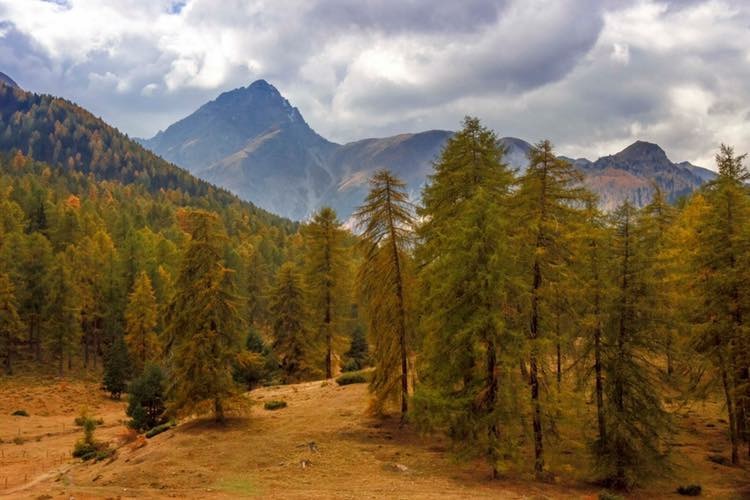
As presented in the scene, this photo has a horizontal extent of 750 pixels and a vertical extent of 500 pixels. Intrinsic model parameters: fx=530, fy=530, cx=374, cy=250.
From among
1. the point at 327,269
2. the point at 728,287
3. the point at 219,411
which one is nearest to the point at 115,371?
the point at 327,269

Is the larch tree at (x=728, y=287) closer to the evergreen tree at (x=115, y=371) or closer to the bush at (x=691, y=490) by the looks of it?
the bush at (x=691, y=490)

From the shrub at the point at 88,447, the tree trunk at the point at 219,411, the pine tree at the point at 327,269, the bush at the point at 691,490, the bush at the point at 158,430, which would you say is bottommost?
the shrub at the point at 88,447

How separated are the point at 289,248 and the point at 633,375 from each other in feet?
301

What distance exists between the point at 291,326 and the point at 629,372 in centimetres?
3143

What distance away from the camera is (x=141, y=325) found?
5712cm

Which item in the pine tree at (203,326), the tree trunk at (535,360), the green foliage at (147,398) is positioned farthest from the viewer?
the green foliage at (147,398)

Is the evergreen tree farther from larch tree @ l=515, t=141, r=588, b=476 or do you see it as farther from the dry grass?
larch tree @ l=515, t=141, r=588, b=476

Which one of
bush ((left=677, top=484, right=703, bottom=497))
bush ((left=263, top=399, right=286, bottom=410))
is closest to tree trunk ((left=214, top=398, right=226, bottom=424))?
bush ((left=263, top=399, right=286, bottom=410))

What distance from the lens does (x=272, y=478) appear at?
19.7 metres

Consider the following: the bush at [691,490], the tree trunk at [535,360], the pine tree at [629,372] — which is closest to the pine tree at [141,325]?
the tree trunk at [535,360]

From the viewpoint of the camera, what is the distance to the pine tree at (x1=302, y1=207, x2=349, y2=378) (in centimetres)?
3912

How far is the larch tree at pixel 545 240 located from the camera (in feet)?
64.0

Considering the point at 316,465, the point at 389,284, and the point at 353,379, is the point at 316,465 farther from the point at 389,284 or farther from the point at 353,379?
the point at 353,379

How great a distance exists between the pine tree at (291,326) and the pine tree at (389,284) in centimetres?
2115
